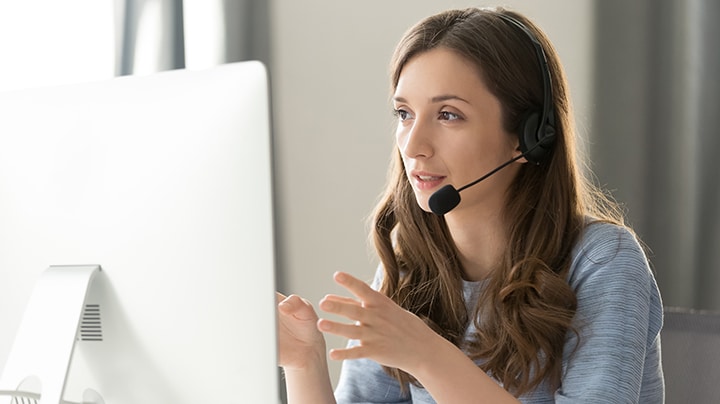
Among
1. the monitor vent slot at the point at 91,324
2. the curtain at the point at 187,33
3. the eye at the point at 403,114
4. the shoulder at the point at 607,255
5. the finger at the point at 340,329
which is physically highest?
the curtain at the point at 187,33

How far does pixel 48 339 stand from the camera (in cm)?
83

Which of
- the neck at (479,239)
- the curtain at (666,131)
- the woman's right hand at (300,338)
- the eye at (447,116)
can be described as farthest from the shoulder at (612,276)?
the curtain at (666,131)

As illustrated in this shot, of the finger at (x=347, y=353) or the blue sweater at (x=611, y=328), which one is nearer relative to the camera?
the finger at (x=347, y=353)

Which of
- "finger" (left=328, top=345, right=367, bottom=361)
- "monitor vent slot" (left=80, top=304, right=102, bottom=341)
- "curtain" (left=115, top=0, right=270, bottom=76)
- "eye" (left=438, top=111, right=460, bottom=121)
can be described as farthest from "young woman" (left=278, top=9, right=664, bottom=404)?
"curtain" (left=115, top=0, right=270, bottom=76)

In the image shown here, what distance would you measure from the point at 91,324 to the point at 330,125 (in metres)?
1.65

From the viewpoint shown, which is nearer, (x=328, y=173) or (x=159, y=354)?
(x=159, y=354)

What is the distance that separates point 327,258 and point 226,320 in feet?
5.61

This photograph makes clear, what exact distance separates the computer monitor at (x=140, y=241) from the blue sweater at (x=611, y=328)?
0.57 m

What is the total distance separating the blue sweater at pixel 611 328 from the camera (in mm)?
1147

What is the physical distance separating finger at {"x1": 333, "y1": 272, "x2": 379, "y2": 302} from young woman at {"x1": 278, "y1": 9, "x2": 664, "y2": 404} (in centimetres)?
19

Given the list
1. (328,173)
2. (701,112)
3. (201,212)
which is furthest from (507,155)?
(328,173)

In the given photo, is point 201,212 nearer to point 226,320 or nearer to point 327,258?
point 226,320

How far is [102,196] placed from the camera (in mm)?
815

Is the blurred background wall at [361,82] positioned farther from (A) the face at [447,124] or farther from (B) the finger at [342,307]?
(B) the finger at [342,307]
